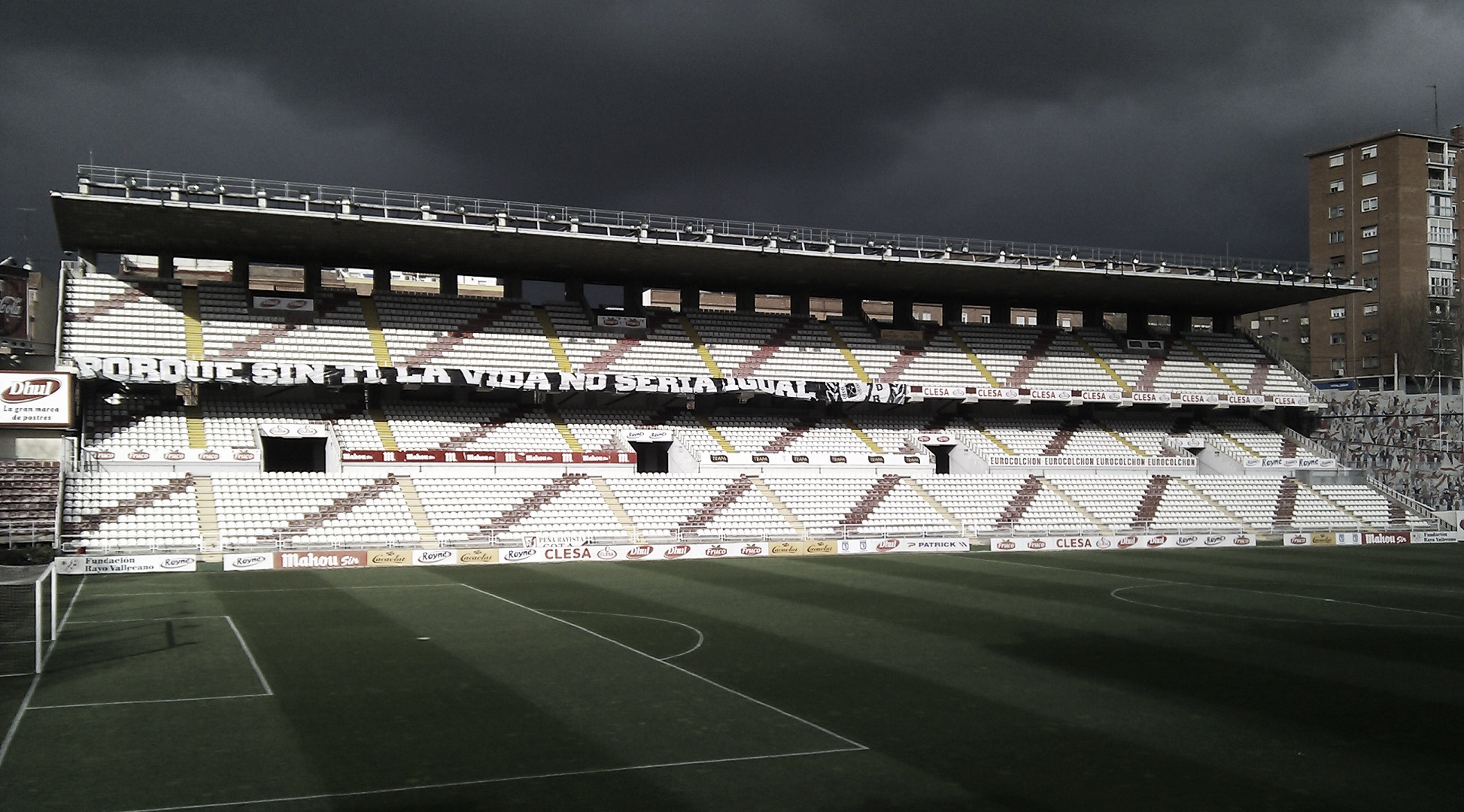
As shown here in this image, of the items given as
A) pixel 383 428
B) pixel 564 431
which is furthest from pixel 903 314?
pixel 383 428

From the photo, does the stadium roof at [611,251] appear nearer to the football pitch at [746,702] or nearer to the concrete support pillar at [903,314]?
the concrete support pillar at [903,314]

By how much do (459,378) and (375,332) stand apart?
17.6ft

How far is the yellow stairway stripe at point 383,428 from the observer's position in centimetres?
4297

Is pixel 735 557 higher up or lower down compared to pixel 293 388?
lower down

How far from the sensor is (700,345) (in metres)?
52.1

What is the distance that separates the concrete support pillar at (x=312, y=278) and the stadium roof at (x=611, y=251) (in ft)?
1.37

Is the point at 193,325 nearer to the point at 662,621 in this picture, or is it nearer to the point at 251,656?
the point at 251,656

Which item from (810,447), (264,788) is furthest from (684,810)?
(810,447)

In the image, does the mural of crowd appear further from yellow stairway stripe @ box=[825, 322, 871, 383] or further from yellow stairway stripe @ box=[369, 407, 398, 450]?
yellow stairway stripe @ box=[369, 407, 398, 450]

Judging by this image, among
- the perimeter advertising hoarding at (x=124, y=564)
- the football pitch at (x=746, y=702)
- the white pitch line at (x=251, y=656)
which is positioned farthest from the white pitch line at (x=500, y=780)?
the perimeter advertising hoarding at (x=124, y=564)

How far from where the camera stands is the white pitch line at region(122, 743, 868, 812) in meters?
10.4

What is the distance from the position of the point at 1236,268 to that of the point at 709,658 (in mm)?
46023

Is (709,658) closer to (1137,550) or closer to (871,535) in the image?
(871,535)

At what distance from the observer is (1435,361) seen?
2995 inches
